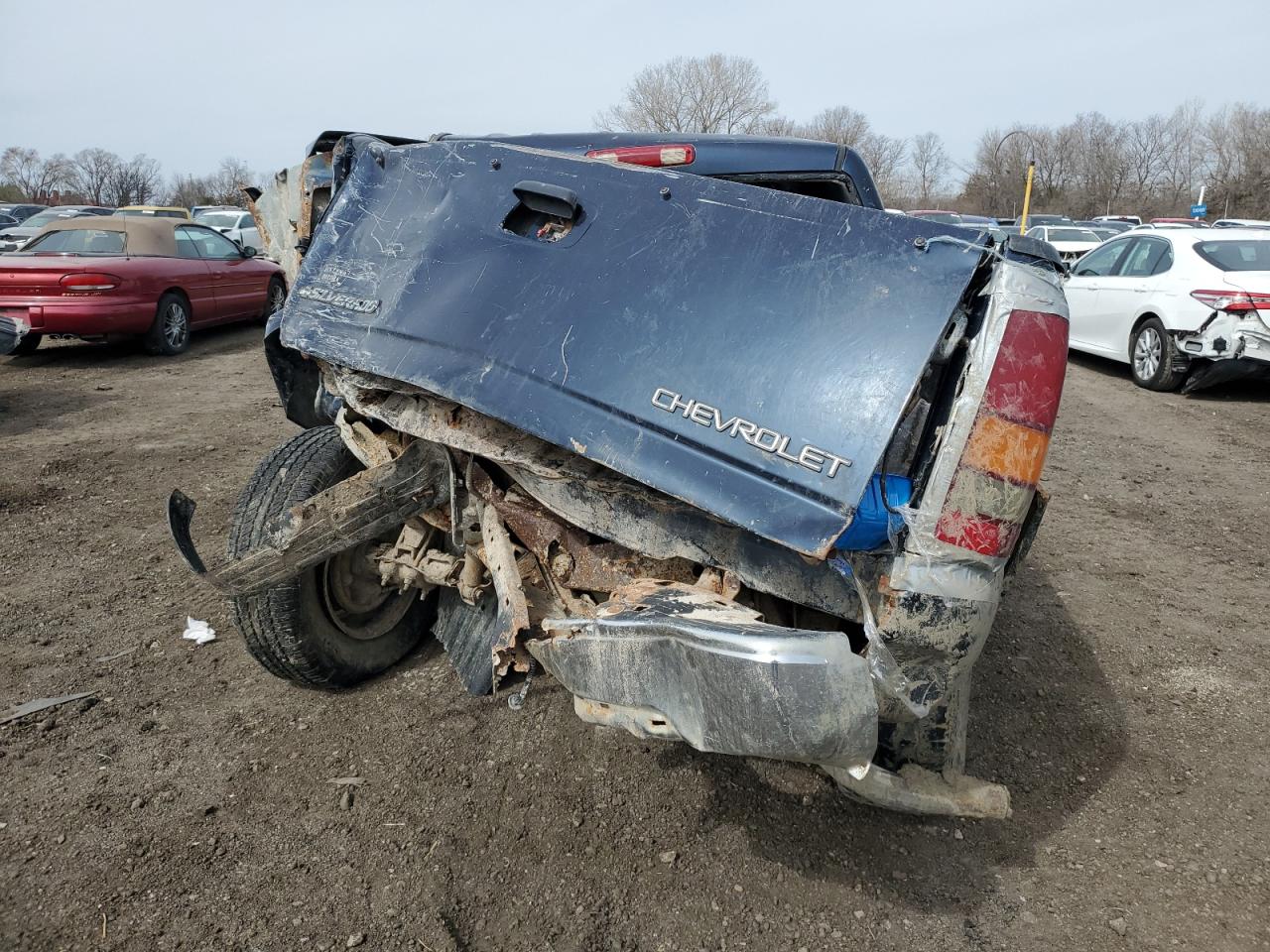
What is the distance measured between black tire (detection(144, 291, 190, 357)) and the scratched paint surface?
8.14m

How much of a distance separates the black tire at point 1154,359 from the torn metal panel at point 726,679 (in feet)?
26.6

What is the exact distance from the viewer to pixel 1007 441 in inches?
73.1

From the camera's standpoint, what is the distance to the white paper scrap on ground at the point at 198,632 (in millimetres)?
3514

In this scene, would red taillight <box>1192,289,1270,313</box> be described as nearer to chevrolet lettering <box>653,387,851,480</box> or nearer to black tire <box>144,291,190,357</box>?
chevrolet lettering <box>653,387,851,480</box>

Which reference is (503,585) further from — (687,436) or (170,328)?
(170,328)

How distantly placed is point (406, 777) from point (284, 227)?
1838 millimetres

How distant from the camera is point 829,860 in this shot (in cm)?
243

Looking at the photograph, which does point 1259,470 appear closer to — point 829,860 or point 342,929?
point 829,860

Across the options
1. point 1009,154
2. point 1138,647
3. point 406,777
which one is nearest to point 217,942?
point 406,777

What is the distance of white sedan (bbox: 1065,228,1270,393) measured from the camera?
7.77m

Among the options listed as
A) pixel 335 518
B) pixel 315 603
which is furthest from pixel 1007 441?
pixel 315 603

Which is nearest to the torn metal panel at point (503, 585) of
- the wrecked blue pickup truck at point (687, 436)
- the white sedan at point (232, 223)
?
the wrecked blue pickup truck at point (687, 436)

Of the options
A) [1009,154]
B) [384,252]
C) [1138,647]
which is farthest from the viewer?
[1009,154]

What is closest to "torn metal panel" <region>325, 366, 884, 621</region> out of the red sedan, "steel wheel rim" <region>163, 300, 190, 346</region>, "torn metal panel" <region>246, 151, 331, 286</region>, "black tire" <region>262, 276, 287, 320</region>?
"torn metal panel" <region>246, 151, 331, 286</region>
